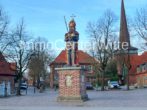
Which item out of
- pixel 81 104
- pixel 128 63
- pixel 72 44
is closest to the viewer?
pixel 81 104

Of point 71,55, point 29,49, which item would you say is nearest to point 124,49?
point 29,49

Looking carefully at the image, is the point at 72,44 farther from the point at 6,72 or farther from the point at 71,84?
the point at 6,72

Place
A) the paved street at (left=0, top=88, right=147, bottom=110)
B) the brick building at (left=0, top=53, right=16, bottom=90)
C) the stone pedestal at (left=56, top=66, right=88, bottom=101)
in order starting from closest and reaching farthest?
the paved street at (left=0, top=88, right=147, bottom=110) → the stone pedestal at (left=56, top=66, right=88, bottom=101) → the brick building at (left=0, top=53, right=16, bottom=90)

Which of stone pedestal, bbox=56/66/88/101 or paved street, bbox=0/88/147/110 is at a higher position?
stone pedestal, bbox=56/66/88/101

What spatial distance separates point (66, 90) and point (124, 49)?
4480 centimetres

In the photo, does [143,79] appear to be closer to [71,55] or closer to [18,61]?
[18,61]

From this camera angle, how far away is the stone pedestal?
29.7 m

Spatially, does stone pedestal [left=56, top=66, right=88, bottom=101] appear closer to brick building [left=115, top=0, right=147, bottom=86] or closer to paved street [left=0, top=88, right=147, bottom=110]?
paved street [left=0, top=88, right=147, bottom=110]

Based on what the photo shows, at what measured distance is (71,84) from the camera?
30.0 meters

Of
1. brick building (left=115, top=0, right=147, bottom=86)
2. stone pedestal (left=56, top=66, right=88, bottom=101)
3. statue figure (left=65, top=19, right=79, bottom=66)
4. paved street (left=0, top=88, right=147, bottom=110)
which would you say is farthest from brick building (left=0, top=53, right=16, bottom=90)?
brick building (left=115, top=0, right=147, bottom=86)

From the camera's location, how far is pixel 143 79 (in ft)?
302

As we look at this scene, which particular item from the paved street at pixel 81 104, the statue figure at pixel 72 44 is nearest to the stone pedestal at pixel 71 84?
the statue figure at pixel 72 44

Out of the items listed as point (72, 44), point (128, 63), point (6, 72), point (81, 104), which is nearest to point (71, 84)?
point (72, 44)

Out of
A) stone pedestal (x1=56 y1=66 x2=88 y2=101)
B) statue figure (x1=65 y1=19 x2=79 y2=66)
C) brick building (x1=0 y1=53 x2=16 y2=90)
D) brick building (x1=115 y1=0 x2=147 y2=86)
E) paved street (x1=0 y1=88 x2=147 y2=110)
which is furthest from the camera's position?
brick building (x1=115 y1=0 x2=147 y2=86)
